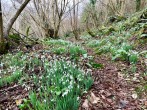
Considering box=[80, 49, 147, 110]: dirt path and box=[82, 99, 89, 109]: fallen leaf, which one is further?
box=[80, 49, 147, 110]: dirt path

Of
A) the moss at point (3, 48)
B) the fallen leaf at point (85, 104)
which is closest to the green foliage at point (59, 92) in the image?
the fallen leaf at point (85, 104)

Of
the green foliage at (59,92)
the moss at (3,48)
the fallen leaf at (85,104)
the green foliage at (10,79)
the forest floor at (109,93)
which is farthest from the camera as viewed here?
the moss at (3,48)

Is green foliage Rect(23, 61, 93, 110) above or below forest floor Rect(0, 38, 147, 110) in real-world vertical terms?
above

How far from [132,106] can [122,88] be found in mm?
572

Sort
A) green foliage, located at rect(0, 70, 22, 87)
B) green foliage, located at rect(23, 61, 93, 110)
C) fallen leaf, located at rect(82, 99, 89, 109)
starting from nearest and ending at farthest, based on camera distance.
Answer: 1. green foliage, located at rect(23, 61, 93, 110)
2. fallen leaf, located at rect(82, 99, 89, 109)
3. green foliage, located at rect(0, 70, 22, 87)

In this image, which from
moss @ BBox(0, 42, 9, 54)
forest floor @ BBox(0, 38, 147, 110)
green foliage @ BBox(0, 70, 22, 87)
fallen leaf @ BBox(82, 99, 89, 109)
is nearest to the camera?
fallen leaf @ BBox(82, 99, 89, 109)

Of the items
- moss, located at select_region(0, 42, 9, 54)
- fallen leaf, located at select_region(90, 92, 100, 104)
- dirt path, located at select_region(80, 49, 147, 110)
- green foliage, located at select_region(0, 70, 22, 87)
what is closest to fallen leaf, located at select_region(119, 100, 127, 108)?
dirt path, located at select_region(80, 49, 147, 110)

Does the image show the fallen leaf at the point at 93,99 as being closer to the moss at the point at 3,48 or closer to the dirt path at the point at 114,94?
the dirt path at the point at 114,94

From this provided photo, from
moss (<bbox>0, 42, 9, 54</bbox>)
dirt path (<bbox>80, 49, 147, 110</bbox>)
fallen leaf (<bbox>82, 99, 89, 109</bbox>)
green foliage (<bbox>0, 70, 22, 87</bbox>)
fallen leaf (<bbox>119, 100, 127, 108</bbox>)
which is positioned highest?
moss (<bbox>0, 42, 9, 54</bbox>)

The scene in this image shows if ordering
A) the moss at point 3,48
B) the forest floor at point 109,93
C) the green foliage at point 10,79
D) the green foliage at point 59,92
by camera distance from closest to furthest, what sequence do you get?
the green foliage at point 59,92, the forest floor at point 109,93, the green foliage at point 10,79, the moss at point 3,48

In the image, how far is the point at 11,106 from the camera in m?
2.86

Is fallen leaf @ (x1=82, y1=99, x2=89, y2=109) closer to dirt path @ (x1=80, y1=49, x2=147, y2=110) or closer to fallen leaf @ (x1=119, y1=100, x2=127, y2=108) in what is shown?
dirt path @ (x1=80, y1=49, x2=147, y2=110)

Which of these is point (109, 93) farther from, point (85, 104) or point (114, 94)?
point (85, 104)

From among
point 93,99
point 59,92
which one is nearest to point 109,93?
point 93,99
